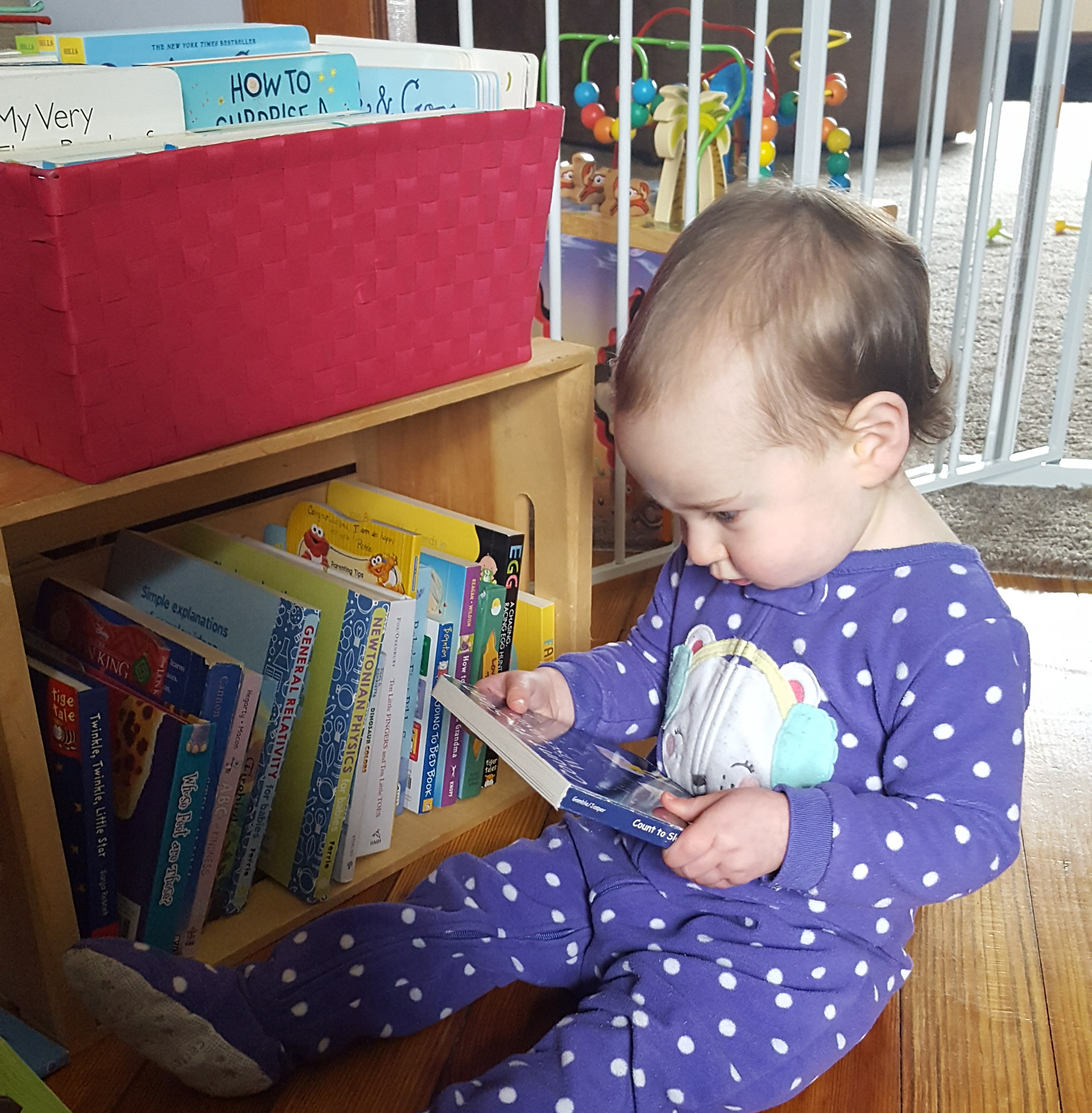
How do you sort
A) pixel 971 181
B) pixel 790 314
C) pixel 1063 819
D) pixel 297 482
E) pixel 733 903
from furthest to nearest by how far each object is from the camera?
pixel 971 181 → pixel 297 482 → pixel 1063 819 → pixel 733 903 → pixel 790 314

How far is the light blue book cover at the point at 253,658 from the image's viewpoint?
93cm

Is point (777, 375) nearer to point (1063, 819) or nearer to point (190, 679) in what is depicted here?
point (190, 679)

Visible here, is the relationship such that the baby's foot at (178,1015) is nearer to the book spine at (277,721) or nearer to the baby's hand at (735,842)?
the book spine at (277,721)

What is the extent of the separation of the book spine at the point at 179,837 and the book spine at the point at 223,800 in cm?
1

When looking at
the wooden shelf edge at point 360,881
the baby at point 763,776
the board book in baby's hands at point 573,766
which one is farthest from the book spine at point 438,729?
the baby at point 763,776

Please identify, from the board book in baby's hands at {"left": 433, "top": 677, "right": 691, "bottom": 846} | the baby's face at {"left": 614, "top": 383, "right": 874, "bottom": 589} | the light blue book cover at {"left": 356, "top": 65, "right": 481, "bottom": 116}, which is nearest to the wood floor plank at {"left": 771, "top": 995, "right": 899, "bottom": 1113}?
the board book in baby's hands at {"left": 433, "top": 677, "right": 691, "bottom": 846}

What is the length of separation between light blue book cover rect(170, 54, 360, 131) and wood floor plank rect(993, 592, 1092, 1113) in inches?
33.5

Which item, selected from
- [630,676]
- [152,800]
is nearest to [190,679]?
[152,800]

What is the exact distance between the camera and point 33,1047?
0.82 meters

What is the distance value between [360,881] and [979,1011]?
0.50 metres

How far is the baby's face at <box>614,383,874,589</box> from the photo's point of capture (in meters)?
0.71

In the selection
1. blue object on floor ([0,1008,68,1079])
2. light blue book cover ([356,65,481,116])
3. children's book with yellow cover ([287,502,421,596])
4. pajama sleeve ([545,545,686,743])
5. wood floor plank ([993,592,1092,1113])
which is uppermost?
light blue book cover ([356,65,481,116])

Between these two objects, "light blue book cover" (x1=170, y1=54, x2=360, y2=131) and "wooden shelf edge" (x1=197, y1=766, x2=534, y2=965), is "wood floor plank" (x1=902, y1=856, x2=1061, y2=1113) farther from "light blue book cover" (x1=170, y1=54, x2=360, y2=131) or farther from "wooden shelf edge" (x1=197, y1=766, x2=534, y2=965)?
"light blue book cover" (x1=170, y1=54, x2=360, y2=131)

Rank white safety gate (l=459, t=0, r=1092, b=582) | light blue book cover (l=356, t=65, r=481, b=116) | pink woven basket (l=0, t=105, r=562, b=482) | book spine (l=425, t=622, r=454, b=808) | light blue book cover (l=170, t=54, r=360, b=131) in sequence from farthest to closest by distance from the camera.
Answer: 1. white safety gate (l=459, t=0, r=1092, b=582)
2. book spine (l=425, t=622, r=454, b=808)
3. light blue book cover (l=356, t=65, r=481, b=116)
4. light blue book cover (l=170, t=54, r=360, b=131)
5. pink woven basket (l=0, t=105, r=562, b=482)
